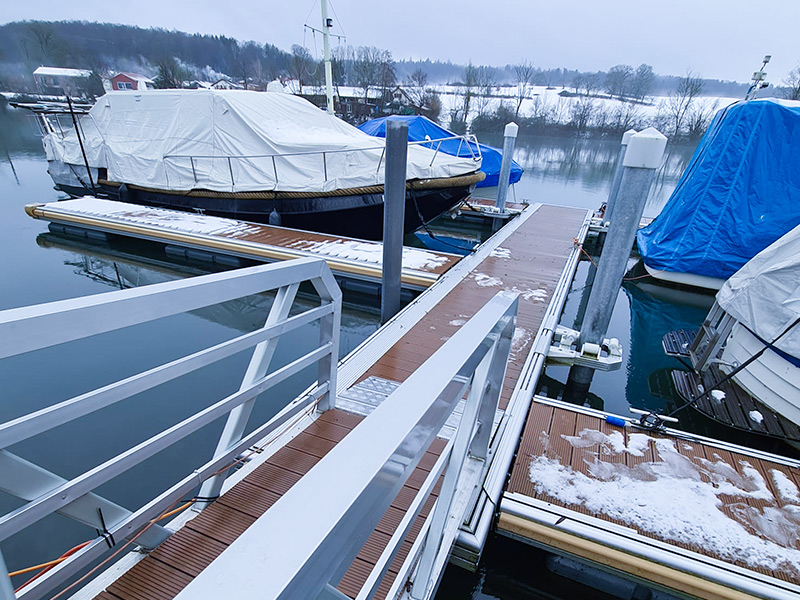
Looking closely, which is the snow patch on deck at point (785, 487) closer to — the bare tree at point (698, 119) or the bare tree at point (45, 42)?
the bare tree at point (698, 119)

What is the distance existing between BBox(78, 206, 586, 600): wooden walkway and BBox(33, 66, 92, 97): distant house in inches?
2058

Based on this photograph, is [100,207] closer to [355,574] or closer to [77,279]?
[77,279]

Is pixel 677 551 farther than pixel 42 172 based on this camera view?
No

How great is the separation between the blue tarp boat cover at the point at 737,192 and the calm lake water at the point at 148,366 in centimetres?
76

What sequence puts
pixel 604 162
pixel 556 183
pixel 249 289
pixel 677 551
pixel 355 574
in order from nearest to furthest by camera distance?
pixel 249 289 < pixel 355 574 < pixel 677 551 < pixel 556 183 < pixel 604 162

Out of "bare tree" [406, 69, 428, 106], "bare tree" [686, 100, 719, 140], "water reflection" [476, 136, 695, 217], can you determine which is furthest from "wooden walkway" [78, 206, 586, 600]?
"bare tree" [406, 69, 428, 106]

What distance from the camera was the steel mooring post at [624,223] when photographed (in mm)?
2699

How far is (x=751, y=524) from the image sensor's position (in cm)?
191

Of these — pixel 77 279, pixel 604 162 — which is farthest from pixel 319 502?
pixel 604 162

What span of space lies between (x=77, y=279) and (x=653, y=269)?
920cm

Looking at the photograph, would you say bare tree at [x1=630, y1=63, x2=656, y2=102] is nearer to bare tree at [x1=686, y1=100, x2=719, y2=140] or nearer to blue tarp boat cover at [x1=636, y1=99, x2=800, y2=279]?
bare tree at [x1=686, y1=100, x2=719, y2=140]

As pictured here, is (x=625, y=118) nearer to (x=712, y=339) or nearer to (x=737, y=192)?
(x=737, y=192)

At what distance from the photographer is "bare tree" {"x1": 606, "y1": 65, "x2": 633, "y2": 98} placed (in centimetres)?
4797

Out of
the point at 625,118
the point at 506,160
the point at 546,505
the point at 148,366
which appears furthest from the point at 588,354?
the point at 625,118
